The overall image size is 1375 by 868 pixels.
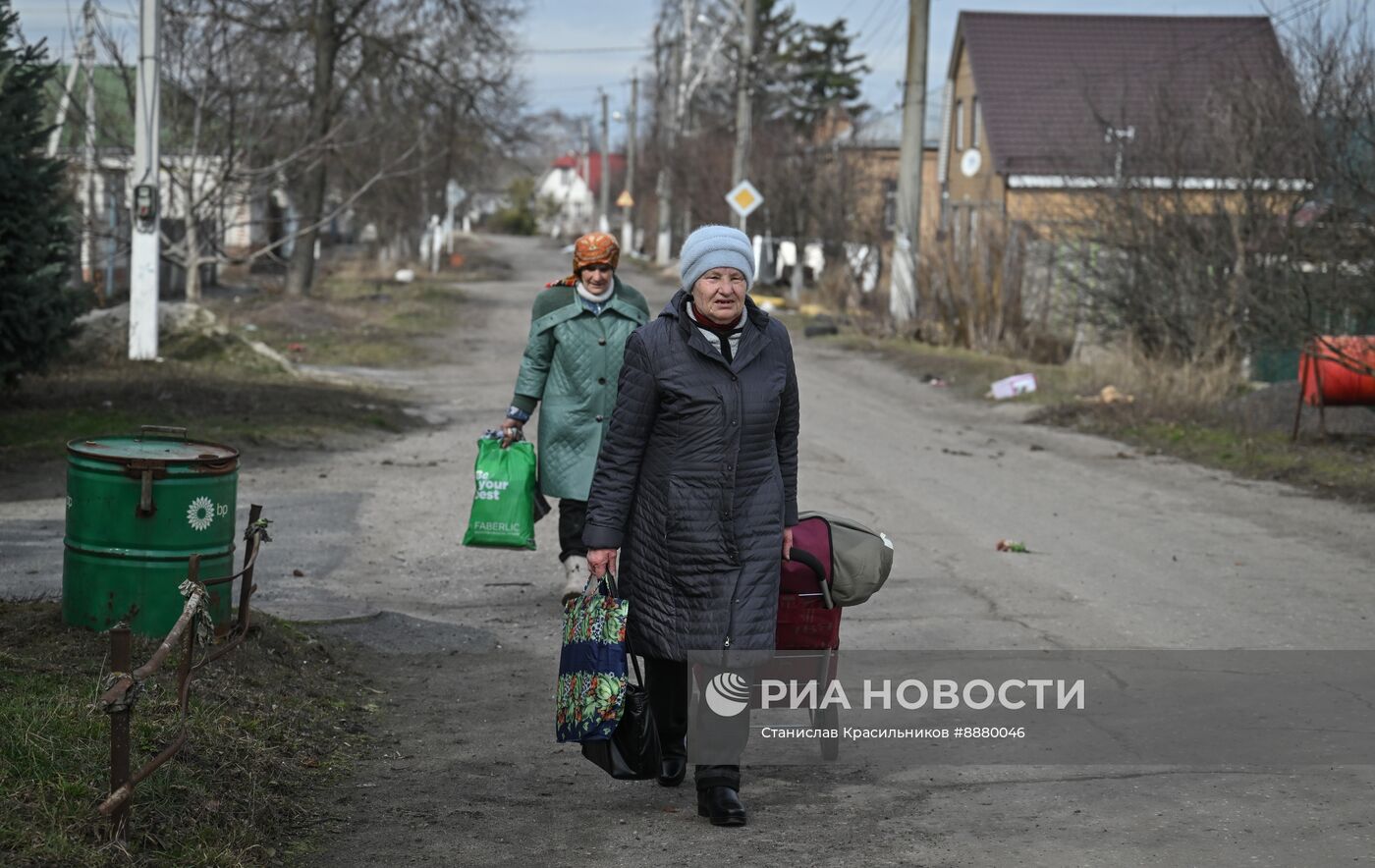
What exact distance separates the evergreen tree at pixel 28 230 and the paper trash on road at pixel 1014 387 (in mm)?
10436

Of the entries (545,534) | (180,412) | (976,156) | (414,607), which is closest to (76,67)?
(180,412)

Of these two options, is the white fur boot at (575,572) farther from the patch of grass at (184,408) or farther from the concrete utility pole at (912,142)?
the concrete utility pole at (912,142)

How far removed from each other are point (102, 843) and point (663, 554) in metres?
1.72

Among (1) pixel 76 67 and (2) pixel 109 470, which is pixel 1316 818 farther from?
(1) pixel 76 67

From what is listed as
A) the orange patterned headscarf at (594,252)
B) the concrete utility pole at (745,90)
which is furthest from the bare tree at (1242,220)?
the concrete utility pole at (745,90)

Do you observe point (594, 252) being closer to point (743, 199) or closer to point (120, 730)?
point (120, 730)

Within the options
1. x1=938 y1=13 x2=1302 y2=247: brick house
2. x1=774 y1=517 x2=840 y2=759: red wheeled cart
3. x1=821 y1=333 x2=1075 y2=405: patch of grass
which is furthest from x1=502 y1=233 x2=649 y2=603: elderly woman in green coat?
x1=938 y1=13 x2=1302 y2=247: brick house

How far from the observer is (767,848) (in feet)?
15.0

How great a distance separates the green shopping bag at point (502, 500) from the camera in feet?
23.8

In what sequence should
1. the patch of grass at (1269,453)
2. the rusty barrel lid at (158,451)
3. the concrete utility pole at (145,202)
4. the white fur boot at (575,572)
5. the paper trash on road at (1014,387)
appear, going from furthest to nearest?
the paper trash on road at (1014,387) < the concrete utility pole at (145,202) < the patch of grass at (1269,453) < the white fur boot at (575,572) < the rusty barrel lid at (158,451)

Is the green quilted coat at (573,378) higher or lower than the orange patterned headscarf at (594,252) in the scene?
lower

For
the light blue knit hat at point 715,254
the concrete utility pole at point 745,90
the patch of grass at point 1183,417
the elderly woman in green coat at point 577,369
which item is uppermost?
the concrete utility pole at point 745,90

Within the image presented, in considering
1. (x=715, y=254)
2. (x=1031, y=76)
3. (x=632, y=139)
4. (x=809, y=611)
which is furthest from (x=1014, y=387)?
(x=632, y=139)

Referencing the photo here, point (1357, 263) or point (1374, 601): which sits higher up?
point (1357, 263)
